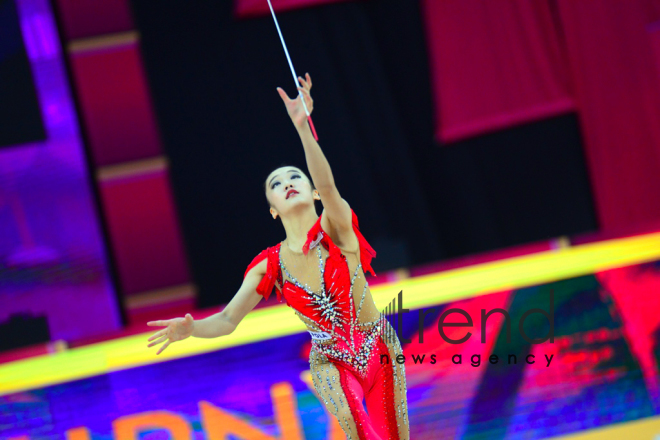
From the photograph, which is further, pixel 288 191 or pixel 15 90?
pixel 15 90

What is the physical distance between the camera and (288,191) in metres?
1.99

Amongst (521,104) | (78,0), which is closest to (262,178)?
(78,0)

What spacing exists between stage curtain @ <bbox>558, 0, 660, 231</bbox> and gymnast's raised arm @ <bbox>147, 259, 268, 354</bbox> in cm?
349

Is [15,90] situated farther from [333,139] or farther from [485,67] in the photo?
[485,67]

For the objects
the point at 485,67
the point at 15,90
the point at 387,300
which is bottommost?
the point at 387,300

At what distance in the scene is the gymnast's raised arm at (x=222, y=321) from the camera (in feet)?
6.14

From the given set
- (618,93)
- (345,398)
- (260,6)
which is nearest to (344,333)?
(345,398)

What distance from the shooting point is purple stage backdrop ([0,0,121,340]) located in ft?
13.3

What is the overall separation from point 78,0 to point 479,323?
10.8 feet

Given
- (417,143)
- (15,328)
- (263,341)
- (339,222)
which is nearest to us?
(339,222)

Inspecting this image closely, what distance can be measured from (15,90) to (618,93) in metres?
4.10

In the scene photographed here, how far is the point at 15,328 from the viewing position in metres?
4.02

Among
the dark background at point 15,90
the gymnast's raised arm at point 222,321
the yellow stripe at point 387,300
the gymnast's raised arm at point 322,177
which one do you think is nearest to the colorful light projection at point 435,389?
the yellow stripe at point 387,300

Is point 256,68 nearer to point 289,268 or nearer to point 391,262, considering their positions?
point 391,262
